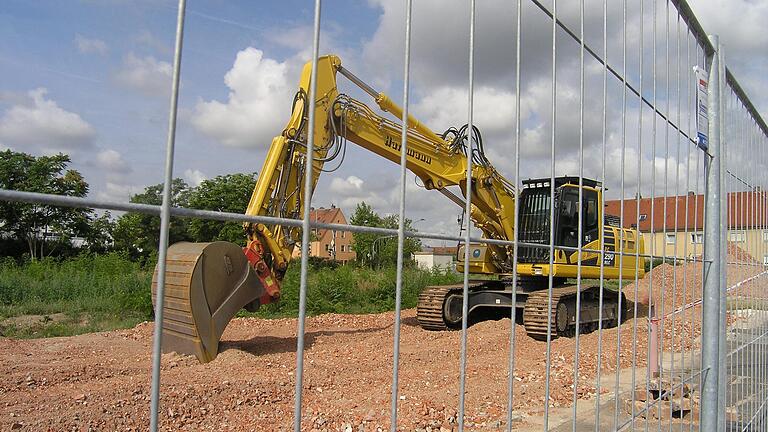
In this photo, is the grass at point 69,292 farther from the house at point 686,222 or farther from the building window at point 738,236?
the building window at point 738,236

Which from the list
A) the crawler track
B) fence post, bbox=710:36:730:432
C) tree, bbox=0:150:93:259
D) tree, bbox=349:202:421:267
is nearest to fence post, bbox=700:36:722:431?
fence post, bbox=710:36:730:432

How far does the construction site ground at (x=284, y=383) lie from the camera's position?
4656mm

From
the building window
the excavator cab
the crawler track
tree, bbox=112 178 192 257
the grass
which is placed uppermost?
the excavator cab

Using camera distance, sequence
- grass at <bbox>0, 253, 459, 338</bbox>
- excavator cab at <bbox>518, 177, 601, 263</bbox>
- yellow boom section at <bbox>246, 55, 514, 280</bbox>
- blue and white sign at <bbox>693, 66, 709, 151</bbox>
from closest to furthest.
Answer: grass at <bbox>0, 253, 459, 338</bbox> < blue and white sign at <bbox>693, 66, 709, 151</bbox> < yellow boom section at <bbox>246, 55, 514, 280</bbox> < excavator cab at <bbox>518, 177, 601, 263</bbox>

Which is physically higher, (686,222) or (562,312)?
(686,222)

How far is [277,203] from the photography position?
7.76 m

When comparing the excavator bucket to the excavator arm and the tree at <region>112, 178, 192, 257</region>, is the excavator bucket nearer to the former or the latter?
the excavator arm

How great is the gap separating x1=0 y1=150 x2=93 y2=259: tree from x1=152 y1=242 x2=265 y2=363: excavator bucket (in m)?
5.10

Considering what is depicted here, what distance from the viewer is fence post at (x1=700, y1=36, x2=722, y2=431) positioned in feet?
11.7

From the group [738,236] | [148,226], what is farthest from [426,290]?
[148,226]

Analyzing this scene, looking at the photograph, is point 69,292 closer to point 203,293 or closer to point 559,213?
point 203,293

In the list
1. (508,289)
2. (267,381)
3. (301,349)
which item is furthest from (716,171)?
(508,289)

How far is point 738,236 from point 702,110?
1720mm

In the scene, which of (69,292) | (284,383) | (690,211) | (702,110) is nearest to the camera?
(69,292)
